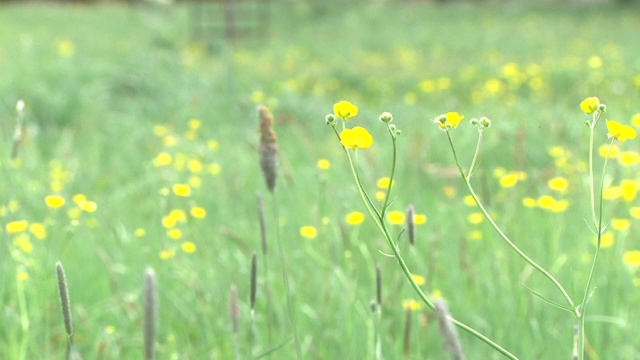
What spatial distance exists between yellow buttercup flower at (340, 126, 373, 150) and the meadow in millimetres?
208

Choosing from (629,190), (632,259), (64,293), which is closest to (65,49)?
(629,190)

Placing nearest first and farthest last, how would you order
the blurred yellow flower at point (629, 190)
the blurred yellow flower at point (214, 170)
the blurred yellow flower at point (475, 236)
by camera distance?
the blurred yellow flower at point (629, 190) → the blurred yellow flower at point (475, 236) → the blurred yellow flower at point (214, 170)

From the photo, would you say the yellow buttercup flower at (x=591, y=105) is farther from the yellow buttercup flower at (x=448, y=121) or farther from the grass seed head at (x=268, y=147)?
the grass seed head at (x=268, y=147)

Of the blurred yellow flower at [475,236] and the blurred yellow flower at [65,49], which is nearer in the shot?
the blurred yellow flower at [475,236]

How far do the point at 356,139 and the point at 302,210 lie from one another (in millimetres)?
1892

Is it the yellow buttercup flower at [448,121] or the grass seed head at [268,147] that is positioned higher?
the yellow buttercup flower at [448,121]

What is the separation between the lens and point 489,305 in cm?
184

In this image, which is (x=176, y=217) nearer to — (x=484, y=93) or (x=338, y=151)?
(x=338, y=151)

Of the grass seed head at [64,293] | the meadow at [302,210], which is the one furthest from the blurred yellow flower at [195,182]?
the grass seed head at [64,293]

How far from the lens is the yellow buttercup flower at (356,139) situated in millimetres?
851

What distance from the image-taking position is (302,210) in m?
2.74

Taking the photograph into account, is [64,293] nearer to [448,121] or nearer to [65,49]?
[448,121]

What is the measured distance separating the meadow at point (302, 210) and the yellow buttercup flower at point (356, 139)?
0.21m

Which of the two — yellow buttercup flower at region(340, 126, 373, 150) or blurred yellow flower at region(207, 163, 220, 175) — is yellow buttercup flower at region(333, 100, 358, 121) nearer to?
yellow buttercup flower at region(340, 126, 373, 150)
